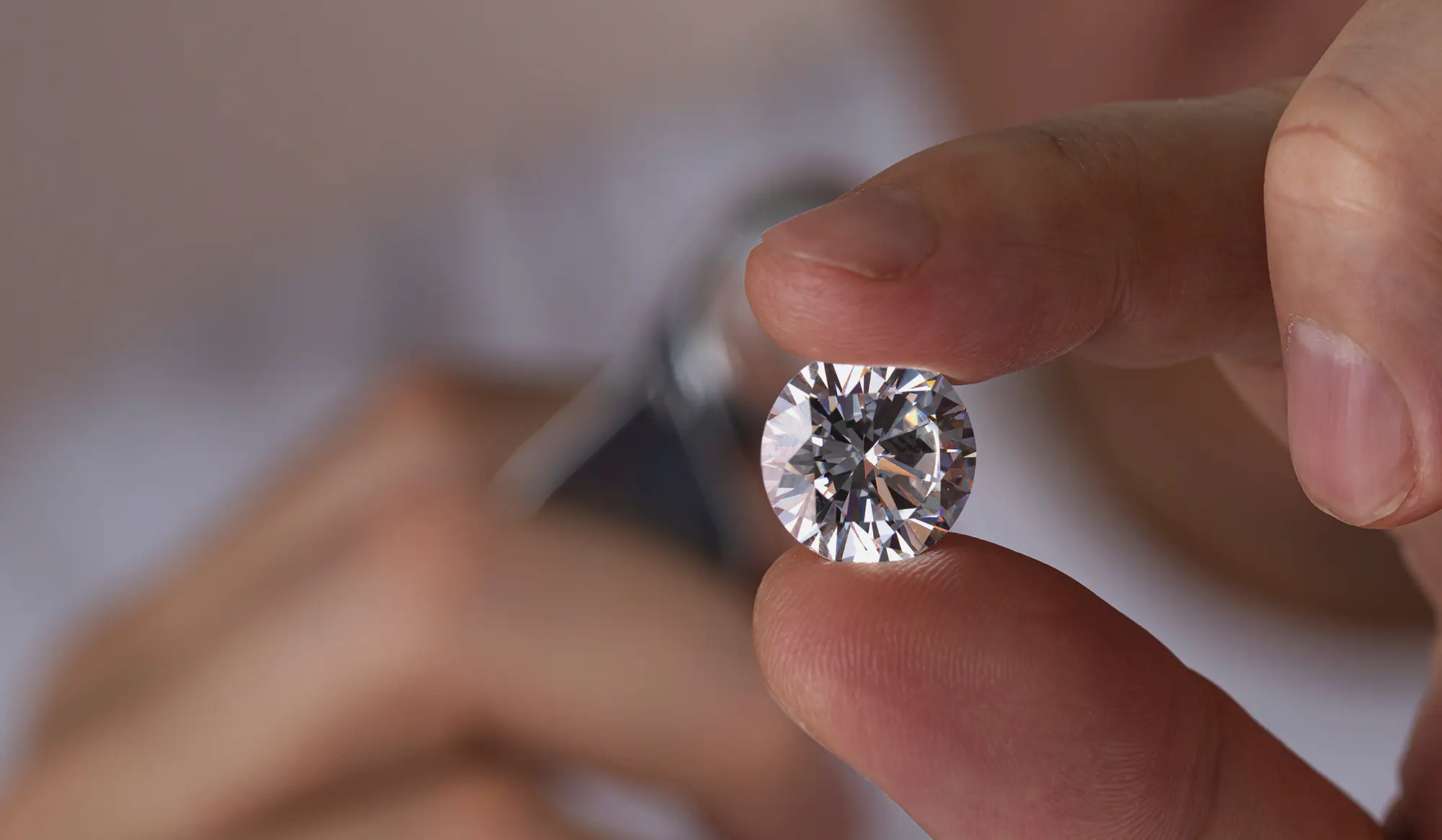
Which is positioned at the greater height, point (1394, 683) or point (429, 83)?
point (429, 83)

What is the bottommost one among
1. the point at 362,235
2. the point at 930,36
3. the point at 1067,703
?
the point at 1067,703

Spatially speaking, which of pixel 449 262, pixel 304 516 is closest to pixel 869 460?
pixel 304 516

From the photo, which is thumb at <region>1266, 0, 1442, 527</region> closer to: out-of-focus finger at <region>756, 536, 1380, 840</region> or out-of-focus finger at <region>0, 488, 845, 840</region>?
out-of-focus finger at <region>756, 536, 1380, 840</region>

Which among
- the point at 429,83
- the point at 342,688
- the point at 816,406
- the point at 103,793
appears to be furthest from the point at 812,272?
the point at 429,83

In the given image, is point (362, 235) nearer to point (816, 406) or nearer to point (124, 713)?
point (124, 713)

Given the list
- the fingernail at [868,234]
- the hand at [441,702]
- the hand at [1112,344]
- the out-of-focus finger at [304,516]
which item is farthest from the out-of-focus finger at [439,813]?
the fingernail at [868,234]

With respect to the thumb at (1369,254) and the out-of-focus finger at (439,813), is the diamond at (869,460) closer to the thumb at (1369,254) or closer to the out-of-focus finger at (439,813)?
the thumb at (1369,254)

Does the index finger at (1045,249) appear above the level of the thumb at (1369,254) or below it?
above
